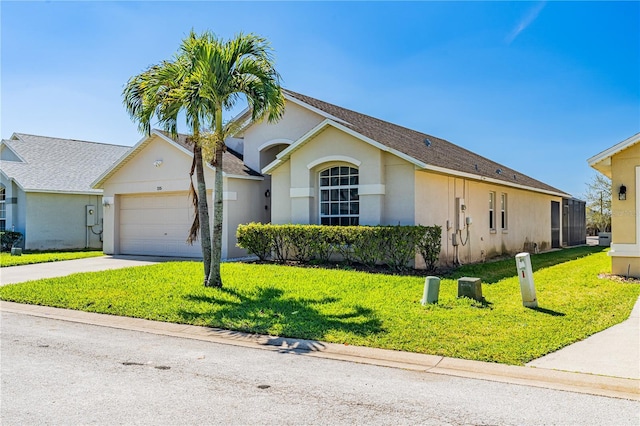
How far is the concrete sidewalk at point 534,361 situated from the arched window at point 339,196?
7707 mm

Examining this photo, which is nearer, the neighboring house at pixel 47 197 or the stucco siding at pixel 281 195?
the stucco siding at pixel 281 195

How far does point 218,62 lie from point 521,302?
7786 mm

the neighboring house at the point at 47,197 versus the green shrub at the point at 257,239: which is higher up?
the neighboring house at the point at 47,197

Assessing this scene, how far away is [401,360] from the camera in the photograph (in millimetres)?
6828

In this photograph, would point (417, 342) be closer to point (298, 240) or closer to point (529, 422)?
point (529, 422)

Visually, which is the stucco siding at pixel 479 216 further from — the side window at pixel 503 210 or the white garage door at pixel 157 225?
the white garage door at pixel 157 225

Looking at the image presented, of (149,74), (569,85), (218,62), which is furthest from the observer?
(569,85)

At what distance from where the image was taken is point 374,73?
17.0 m

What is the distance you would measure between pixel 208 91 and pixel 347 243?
5.69 meters

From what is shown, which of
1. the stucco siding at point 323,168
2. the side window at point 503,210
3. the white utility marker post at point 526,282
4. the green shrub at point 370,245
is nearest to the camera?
the white utility marker post at point 526,282

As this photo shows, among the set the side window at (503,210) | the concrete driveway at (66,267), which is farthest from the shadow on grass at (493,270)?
the concrete driveway at (66,267)

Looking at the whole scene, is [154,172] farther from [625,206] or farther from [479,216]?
[625,206]

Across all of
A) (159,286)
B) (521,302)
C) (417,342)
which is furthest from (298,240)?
(417,342)

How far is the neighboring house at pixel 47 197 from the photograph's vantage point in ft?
78.4
